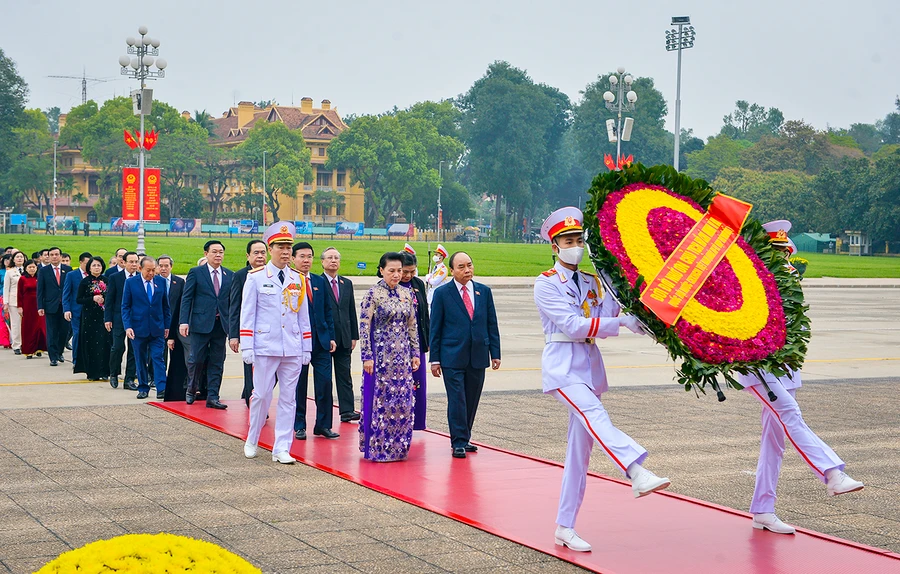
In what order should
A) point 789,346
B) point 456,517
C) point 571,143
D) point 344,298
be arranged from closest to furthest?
point 789,346
point 456,517
point 344,298
point 571,143

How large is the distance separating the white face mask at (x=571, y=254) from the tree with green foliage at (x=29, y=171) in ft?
332

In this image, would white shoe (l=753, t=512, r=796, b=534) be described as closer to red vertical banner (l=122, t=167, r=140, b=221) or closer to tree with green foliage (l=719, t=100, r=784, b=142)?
red vertical banner (l=122, t=167, r=140, b=221)

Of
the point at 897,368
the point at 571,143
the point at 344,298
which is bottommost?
the point at 897,368

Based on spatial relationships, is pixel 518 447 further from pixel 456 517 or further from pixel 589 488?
pixel 456 517

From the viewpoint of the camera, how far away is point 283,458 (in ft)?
29.5

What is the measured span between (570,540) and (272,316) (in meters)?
3.97

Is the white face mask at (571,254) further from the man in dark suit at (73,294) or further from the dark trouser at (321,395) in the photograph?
→ the man in dark suit at (73,294)

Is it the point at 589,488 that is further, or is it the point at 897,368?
the point at 897,368

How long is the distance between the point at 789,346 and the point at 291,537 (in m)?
3.16

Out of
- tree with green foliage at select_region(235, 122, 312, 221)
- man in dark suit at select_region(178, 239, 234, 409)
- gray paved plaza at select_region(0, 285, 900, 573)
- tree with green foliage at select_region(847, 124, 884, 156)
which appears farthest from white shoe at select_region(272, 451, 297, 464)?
tree with green foliage at select_region(847, 124, 884, 156)

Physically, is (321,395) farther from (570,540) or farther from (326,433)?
(570,540)

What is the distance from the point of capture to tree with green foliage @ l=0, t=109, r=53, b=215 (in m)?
103

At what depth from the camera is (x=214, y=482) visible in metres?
8.11

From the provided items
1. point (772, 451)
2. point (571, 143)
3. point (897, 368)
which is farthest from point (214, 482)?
point (571, 143)
